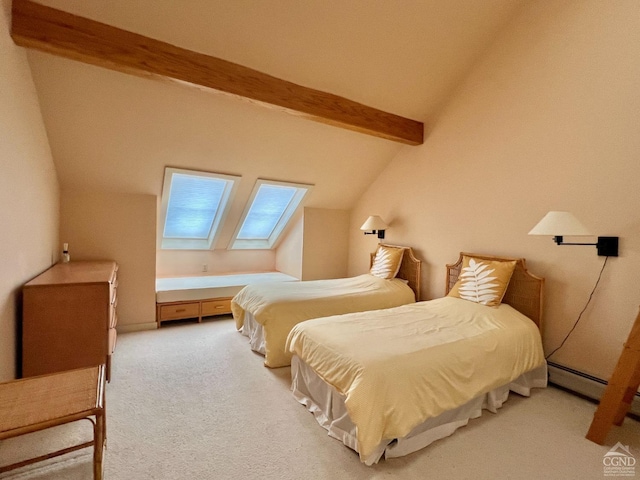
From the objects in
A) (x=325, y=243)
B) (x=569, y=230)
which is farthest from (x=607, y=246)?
(x=325, y=243)

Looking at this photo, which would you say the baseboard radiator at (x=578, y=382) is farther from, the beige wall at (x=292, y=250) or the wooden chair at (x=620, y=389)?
the beige wall at (x=292, y=250)

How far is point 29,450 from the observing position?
169 cm

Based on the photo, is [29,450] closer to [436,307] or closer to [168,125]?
[168,125]

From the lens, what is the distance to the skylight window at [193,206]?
3.73 metres

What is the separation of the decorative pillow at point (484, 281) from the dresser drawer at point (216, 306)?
2776 mm

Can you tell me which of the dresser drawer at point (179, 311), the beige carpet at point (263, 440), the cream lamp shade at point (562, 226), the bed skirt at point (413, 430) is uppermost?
the cream lamp shade at point (562, 226)

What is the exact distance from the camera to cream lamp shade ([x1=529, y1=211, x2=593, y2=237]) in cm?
220

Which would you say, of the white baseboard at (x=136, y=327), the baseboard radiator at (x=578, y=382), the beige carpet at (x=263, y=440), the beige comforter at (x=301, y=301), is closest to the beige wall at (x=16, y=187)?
the beige carpet at (x=263, y=440)

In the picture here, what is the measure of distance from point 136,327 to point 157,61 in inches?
112

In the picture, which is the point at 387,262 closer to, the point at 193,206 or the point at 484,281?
the point at 484,281

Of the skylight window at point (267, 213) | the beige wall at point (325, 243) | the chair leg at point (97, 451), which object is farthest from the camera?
the beige wall at point (325, 243)

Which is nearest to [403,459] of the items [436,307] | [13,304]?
[436,307]

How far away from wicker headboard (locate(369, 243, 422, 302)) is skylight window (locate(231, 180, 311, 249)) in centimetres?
168

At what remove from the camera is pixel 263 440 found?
5.99 feet
